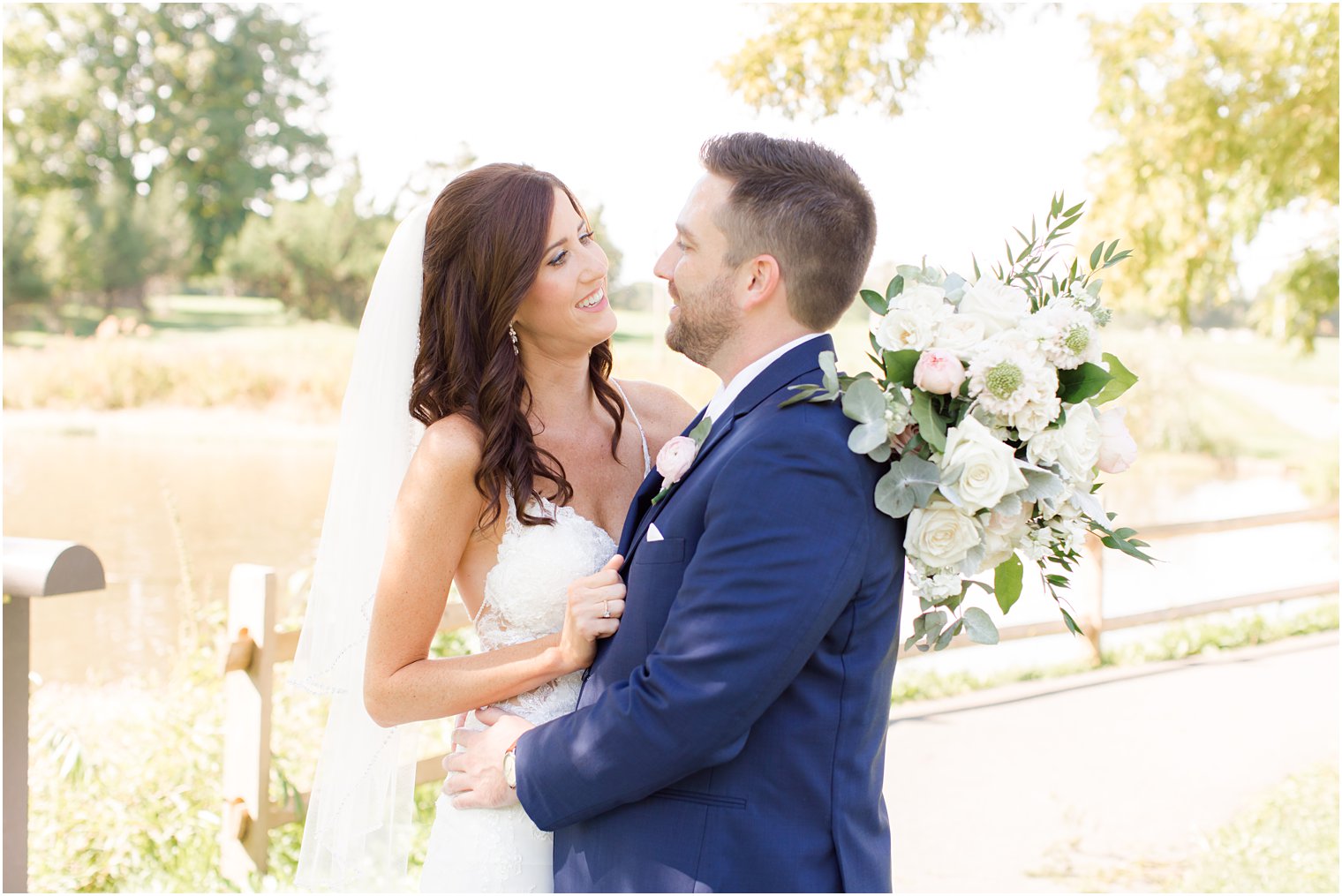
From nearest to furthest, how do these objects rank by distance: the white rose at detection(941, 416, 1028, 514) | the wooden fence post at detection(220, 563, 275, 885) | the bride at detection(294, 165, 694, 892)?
the white rose at detection(941, 416, 1028, 514) < the bride at detection(294, 165, 694, 892) < the wooden fence post at detection(220, 563, 275, 885)

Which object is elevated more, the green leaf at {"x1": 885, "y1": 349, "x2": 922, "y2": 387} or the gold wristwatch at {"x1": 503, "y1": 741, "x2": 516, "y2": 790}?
the green leaf at {"x1": 885, "y1": 349, "x2": 922, "y2": 387}

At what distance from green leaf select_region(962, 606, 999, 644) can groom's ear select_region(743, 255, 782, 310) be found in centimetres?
67

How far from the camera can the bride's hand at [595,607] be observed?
2.10 meters

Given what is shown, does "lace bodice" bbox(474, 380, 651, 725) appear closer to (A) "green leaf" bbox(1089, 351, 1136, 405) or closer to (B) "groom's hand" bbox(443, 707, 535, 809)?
(B) "groom's hand" bbox(443, 707, 535, 809)

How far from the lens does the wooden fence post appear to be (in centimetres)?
425

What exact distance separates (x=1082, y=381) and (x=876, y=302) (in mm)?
379

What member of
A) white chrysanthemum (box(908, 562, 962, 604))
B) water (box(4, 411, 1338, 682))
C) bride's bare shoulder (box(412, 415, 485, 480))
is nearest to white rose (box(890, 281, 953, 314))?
white chrysanthemum (box(908, 562, 962, 604))

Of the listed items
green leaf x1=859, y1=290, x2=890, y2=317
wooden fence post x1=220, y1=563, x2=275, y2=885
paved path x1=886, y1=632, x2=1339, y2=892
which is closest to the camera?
green leaf x1=859, y1=290, x2=890, y2=317

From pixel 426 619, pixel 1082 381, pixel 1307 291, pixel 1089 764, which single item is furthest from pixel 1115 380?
pixel 1307 291

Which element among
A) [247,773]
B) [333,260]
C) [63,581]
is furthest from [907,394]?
[333,260]

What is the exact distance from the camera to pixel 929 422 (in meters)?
1.86

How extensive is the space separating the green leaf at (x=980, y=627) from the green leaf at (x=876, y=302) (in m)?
0.54

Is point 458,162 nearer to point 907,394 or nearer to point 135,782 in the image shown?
point 135,782

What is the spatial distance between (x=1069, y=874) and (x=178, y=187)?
2659cm
